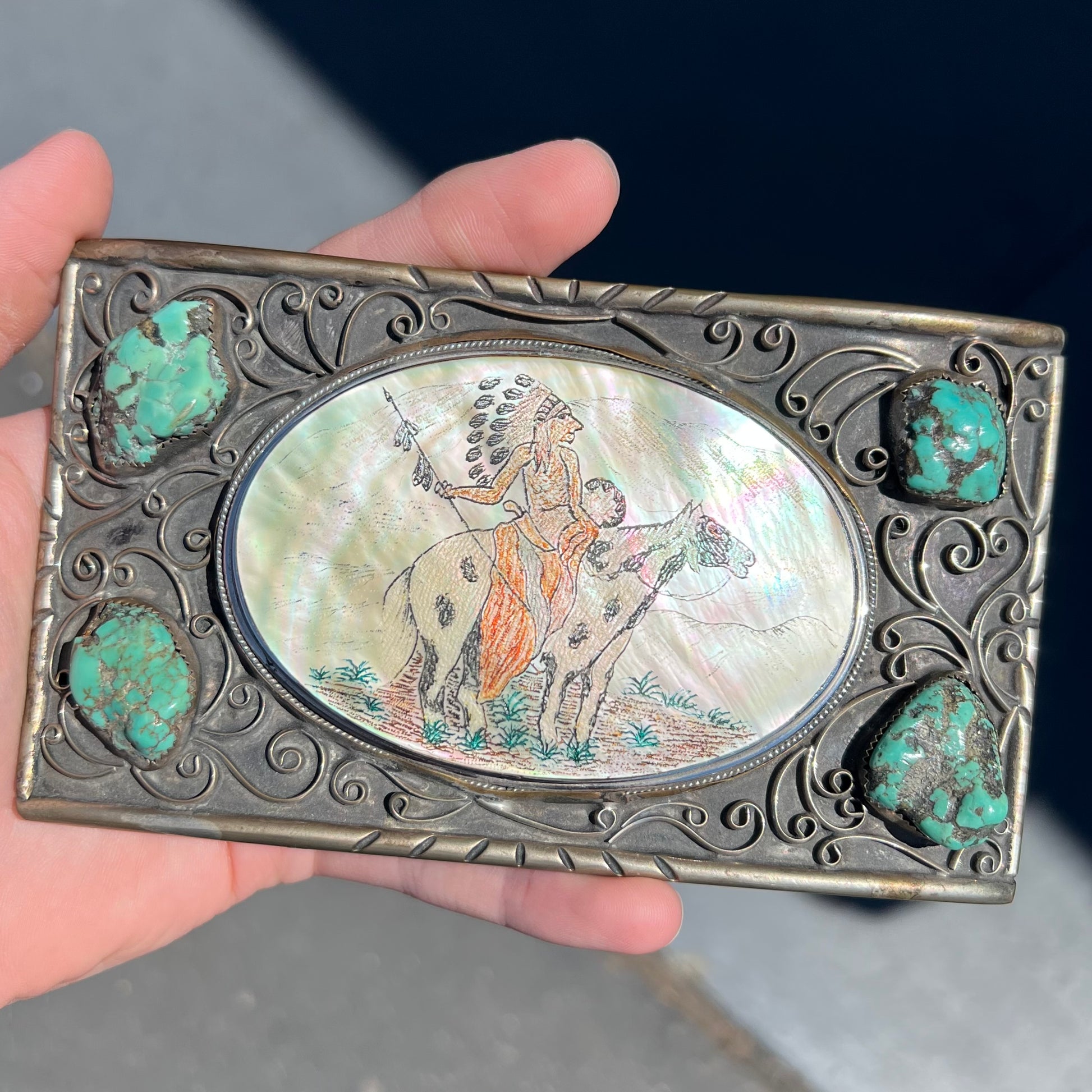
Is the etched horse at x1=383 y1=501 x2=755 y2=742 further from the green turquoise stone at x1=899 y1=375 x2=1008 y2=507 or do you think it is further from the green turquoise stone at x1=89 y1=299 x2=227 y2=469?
the green turquoise stone at x1=89 y1=299 x2=227 y2=469

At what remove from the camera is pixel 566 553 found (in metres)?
1.83

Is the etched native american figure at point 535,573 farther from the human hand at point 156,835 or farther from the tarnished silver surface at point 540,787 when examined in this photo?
the human hand at point 156,835

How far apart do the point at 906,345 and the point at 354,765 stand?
144 centimetres

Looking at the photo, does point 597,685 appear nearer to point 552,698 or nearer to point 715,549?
point 552,698

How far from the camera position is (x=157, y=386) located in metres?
1.77

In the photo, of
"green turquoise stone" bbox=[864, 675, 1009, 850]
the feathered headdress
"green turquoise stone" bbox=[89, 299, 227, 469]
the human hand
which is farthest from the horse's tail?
"green turquoise stone" bbox=[864, 675, 1009, 850]

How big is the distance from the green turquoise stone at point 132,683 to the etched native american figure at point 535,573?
45 cm

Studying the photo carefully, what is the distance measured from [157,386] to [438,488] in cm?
58

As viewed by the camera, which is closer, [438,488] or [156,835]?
[438,488]

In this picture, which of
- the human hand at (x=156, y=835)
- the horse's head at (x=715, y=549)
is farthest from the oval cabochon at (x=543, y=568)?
the human hand at (x=156, y=835)

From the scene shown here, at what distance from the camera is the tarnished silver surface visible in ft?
6.07

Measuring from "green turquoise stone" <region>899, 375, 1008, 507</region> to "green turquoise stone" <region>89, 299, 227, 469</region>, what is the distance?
1.37m

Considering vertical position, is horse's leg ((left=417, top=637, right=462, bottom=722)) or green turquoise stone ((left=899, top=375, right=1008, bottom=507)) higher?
green turquoise stone ((left=899, top=375, right=1008, bottom=507))

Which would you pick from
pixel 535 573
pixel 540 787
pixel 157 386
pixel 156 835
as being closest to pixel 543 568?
pixel 535 573
